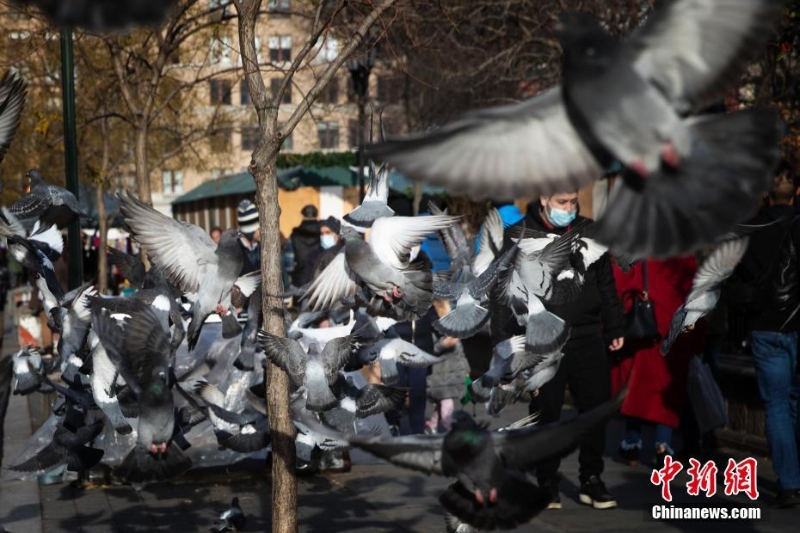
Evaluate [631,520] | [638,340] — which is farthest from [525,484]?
[638,340]

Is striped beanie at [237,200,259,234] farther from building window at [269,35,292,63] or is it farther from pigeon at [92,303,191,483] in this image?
pigeon at [92,303,191,483]

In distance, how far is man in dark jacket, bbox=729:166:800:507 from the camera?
7504mm

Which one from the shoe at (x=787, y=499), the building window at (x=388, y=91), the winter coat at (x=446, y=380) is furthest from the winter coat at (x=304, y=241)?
the building window at (x=388, y=91)

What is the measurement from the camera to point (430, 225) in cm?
625

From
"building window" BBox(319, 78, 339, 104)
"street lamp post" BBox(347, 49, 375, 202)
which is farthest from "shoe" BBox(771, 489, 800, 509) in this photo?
"building window" BBox(319, 78, 339, 104)

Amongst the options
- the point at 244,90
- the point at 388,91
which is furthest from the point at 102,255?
the point at 388,91

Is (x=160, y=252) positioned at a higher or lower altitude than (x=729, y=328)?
higher

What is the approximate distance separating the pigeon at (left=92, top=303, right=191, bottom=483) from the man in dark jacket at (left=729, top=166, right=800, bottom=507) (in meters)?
3.87

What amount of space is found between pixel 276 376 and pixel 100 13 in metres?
3.86

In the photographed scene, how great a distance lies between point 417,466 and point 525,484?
0.38 m

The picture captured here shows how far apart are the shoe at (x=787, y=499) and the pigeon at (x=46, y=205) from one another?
4620 millimetres

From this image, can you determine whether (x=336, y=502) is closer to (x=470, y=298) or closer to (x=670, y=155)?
(x=470, y=298)

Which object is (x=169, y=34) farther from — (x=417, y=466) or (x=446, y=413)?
(x=417, y=466)

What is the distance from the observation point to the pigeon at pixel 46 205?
679 centimetres
